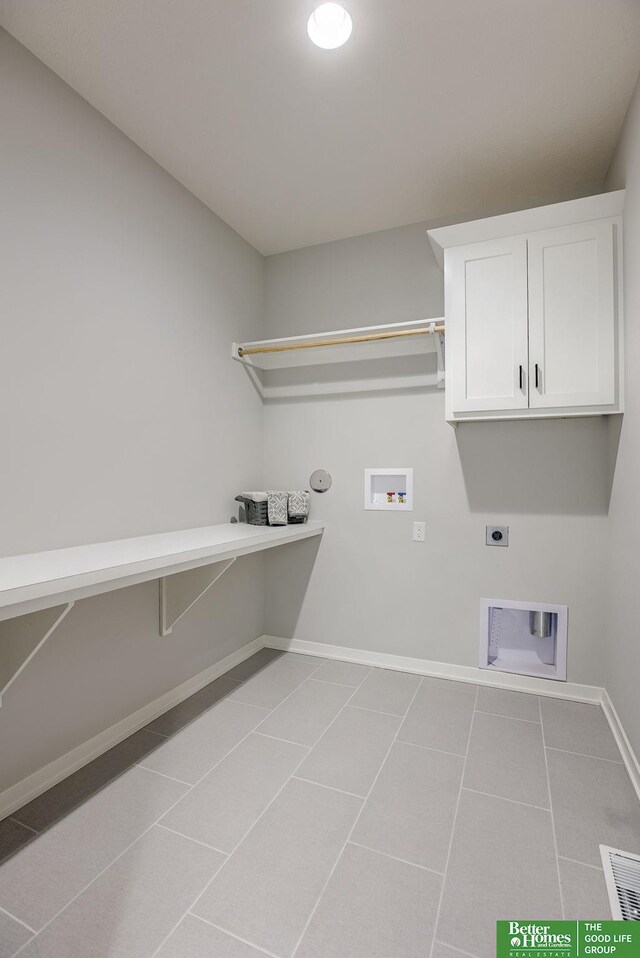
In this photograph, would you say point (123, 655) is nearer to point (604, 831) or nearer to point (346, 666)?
point (346, 666)

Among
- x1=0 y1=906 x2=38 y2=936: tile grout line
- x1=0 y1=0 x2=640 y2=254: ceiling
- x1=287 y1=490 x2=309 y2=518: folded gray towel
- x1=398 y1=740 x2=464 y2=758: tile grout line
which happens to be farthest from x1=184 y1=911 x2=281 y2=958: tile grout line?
x1=0 y1=0 x2=640 y2=254: ceiling

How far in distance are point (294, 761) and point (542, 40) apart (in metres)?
2.70

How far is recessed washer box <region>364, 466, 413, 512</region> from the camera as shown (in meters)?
2.75

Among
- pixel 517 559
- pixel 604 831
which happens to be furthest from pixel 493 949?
pixel 517 559

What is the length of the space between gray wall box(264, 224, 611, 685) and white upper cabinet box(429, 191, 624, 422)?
39 centimetres

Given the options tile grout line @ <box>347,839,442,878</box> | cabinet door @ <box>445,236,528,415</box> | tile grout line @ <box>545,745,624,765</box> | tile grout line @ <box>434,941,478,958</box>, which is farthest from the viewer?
cabinet door @ <box>445,236,528,415</box>

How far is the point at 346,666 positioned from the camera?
282 cm

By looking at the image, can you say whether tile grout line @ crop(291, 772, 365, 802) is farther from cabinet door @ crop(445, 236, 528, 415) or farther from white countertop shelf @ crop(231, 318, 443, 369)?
white countertop shelf @ crop(231, 318, 443, 369)

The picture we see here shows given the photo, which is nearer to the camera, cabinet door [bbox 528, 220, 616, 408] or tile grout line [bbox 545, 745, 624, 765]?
tile grout line [bbox 545, 745, 624, 765]

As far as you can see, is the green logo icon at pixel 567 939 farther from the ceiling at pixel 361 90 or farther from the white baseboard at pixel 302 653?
the ceiling at pixel 361 90

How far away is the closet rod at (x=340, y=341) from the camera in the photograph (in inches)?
96.0

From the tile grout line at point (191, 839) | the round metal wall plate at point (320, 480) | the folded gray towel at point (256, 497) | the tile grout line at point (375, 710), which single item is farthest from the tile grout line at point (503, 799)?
the round metal wall plate at point (320, 480)

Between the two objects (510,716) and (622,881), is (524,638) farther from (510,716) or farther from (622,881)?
(622,881)

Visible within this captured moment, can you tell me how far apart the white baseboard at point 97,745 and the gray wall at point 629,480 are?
6.37ft
